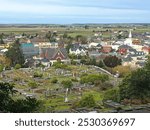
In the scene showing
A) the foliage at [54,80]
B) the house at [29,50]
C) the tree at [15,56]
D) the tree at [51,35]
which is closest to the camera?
the foliage at [54,80]

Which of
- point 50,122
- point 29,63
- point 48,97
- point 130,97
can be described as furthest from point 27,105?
point 29,63

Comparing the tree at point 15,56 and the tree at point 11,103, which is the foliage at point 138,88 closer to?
the tree at point 11,103

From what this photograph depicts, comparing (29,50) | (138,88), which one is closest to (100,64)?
(29,50)

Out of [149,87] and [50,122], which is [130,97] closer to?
[149,87]

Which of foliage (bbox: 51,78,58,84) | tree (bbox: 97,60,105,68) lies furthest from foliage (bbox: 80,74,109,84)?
tree (bbox: 97,60,105,68)

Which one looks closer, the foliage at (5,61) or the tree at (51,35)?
the foliage at (5,61)

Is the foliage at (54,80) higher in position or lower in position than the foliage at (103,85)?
lower

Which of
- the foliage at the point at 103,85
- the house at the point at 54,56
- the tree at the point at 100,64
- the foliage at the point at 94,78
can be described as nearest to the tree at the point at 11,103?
the foliage at the point at 103,85

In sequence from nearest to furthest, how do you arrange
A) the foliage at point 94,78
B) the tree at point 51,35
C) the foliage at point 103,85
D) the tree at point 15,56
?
the foliage at point 103,85 → the foliage at point 94,78 → the tree at point 15,56 → the tree at point 51,35

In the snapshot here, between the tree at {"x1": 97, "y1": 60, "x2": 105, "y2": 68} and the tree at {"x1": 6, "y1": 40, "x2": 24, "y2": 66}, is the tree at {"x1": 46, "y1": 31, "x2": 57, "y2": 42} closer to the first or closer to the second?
the tree at {"x1": 6, "y1": 40, "x2": 24, "y2": 66}
